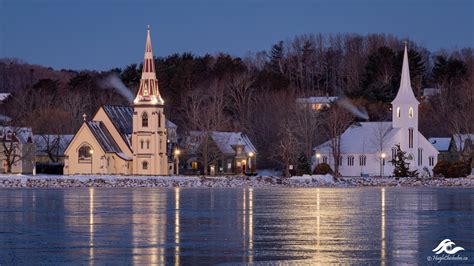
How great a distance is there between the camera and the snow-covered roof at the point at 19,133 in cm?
10693

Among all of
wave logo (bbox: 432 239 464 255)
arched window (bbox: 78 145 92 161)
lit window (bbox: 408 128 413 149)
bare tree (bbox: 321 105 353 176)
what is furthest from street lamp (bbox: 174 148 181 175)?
wave logo (bbox: 432 239 464 255)

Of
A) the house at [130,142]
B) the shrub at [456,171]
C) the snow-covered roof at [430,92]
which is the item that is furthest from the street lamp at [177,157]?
the snow-covered roof at [430,92]

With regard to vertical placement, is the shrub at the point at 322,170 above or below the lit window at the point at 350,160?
below

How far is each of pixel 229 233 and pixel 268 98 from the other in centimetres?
9265

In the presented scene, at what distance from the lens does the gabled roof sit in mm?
96812

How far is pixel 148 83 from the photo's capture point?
3893 inches

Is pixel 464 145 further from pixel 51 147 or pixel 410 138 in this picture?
pixel 51 147

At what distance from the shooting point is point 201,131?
104m

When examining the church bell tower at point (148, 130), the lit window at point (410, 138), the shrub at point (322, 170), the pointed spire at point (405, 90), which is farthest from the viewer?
the pointed spire at point (405, 90)

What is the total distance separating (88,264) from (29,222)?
39.4 feet

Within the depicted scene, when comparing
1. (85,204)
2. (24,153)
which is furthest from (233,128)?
(85,204)

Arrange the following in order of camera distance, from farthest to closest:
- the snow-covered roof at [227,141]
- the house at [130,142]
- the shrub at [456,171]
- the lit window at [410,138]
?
the snow-covered roof at [227,141] < the lit window at [410,138] < the house at [130,142] < the shrub at [456,171]
